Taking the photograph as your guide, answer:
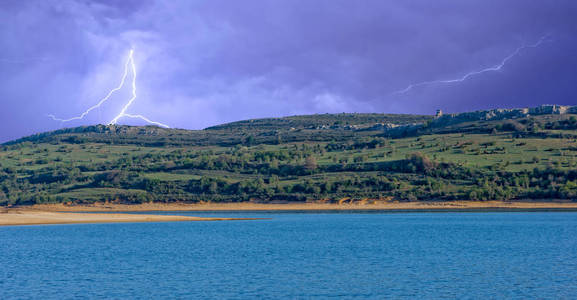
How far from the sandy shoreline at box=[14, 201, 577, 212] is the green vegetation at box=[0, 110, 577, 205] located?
52.2 inches

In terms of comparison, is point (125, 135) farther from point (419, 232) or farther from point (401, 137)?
point (419, 232)

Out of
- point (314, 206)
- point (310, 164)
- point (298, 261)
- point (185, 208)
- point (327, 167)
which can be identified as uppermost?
point (310, 164)

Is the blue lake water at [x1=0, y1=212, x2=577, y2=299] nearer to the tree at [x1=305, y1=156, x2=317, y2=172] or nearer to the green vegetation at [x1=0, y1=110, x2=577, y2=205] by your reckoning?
the green vegetation at [x1=0, y1=110, x2=577, y2=205]

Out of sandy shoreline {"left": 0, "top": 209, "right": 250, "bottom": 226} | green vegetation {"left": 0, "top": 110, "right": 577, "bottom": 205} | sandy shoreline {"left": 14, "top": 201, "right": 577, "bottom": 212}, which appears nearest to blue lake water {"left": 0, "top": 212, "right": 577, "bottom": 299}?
sandy shoreline {"left": 0, "top": 209, "right": 250, "bottom": 226}

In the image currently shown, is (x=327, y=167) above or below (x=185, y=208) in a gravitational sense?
above

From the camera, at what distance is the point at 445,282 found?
77.5 feet

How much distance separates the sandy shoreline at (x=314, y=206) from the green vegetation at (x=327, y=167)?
1.33 meters

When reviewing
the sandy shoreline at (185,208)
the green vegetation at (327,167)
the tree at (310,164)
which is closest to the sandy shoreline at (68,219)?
the sandy shoreline at (185,208)

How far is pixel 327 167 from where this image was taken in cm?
8800

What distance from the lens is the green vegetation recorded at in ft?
246

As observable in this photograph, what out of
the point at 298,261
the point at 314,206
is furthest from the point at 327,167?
the point at 298,261

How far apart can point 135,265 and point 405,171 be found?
187 feet

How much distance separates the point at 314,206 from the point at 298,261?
45226 mm

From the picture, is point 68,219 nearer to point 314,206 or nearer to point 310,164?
point 314,206
